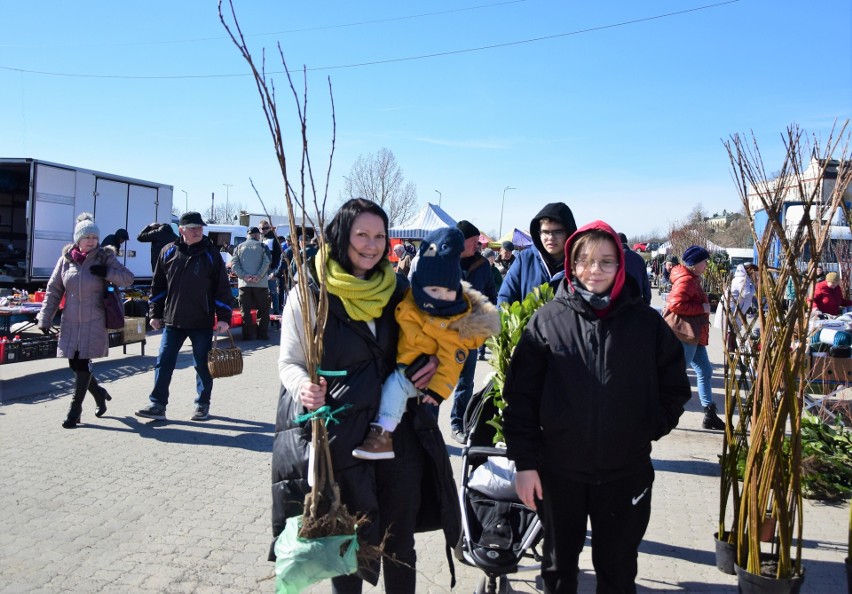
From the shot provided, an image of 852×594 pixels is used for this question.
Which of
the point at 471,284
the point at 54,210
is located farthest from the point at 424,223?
the point at 471,284

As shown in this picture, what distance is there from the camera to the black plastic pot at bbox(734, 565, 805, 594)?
316cm

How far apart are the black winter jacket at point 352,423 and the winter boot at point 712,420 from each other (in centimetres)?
541

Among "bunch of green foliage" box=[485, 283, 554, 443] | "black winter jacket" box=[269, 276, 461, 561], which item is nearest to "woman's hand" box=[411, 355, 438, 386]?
"black winter jacket" box=[269, 276, 461, 561]

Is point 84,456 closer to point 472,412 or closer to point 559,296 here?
point 472,412

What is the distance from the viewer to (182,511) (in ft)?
15.1

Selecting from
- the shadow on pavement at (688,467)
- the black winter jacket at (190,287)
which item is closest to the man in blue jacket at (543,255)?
the shadow on pavement at (688,467)

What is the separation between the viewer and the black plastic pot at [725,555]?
3733 millimetres

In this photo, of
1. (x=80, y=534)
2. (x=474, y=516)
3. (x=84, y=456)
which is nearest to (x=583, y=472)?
(x=474, y=516)

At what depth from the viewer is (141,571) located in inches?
146

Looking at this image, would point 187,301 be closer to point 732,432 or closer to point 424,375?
point 424,375

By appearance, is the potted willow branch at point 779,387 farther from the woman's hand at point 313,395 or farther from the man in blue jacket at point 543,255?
the woman's hand at point 313,395

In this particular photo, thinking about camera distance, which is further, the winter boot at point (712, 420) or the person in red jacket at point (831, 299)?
the person in red jacket at point (831, 299)

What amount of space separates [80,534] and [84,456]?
1690mm

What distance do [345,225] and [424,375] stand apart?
2.26 ft
